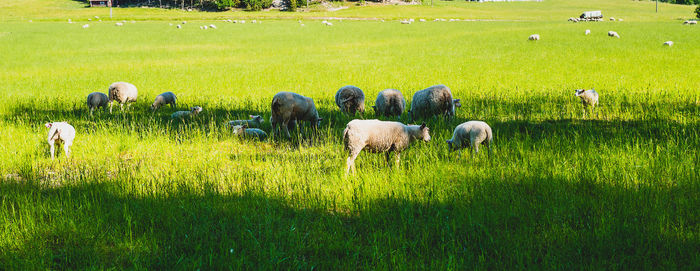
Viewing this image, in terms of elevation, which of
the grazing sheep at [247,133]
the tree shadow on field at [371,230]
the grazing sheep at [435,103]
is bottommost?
the tree shadow on field at [371,230]

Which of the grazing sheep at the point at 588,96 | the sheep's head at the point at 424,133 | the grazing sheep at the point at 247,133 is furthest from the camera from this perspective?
the grazing sheep at the point at 588,96

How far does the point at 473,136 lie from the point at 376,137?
1319mm

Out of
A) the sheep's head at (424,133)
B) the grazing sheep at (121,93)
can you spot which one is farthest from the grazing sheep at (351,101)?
the grazing sheep at (121,93)

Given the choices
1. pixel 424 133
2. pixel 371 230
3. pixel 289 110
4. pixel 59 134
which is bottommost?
pixel 371 230

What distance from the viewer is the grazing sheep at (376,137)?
18.9ft

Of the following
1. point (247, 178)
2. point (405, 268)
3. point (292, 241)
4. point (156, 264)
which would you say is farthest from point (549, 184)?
point (156, 264)

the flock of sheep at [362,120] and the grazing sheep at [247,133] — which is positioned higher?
the flock of sheep at [362,120]

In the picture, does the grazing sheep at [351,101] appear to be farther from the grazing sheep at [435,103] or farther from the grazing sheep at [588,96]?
the grazing sheep at [588,96]

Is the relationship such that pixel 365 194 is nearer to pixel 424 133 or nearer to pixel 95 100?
pixel 424 133

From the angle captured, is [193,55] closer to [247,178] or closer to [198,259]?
[247,178]

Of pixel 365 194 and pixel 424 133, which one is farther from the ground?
pixel 424 133

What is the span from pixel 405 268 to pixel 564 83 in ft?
44.8

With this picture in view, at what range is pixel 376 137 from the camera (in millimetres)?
5883

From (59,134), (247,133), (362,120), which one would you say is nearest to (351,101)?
(247,133)
